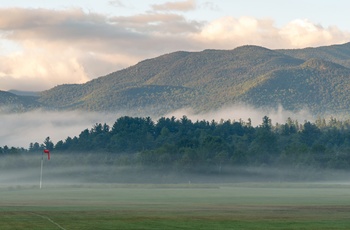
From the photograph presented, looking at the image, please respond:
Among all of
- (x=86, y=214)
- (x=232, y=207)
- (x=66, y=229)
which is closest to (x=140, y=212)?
(x=86, y=214)

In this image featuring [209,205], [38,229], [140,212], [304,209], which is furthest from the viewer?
[209,205]

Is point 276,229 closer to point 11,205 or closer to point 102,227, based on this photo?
point 102,227

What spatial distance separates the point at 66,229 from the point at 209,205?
30.7 metres

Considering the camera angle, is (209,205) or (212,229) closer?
(212,229)

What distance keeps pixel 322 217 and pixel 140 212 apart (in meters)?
14.1

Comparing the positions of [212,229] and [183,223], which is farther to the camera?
[183,223]

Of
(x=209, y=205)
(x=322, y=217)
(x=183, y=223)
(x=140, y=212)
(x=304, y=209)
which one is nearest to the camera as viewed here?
(x=183, y=223)

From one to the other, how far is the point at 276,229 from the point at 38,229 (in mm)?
14656

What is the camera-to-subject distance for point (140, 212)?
246ft

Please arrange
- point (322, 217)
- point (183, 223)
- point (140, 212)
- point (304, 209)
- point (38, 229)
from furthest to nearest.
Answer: point (304, 209) → point (140, 212) → point (322, 217) → point (183, 223) → point (38, 229)

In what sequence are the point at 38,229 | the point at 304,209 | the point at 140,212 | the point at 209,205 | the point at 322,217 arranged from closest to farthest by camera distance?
1. the point at 38,229
2. the point at 322,217
3. the point at 140,212
4. the point at 304,209
5. the point at 209,205

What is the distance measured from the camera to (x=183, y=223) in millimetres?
63781

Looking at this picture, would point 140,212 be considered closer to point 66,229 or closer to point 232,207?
point 232,207

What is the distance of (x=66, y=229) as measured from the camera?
5834 centimetres
